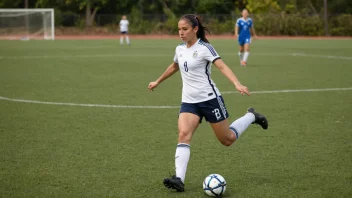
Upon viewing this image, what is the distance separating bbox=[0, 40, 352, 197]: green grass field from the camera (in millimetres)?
6406

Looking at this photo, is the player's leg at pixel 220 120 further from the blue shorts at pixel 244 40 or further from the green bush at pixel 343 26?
the green bush at pixel 343 26

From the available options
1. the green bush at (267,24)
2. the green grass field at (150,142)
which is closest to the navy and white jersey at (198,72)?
the green grass field at (150,142)

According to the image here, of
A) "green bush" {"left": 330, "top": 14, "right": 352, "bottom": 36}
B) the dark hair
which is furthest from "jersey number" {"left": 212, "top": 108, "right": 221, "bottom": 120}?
"green bush" {"left": 330, "top": 14, "right": 352, "bottom": 36}

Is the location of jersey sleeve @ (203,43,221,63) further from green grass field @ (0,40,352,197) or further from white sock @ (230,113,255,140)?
green grass field @ (0,40,352,197)

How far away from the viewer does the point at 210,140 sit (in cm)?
895

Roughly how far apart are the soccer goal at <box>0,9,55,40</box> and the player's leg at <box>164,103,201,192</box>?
37889 mm

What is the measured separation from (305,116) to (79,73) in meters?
10.4

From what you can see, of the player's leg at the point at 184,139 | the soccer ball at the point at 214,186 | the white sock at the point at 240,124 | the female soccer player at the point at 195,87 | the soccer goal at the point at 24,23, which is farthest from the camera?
the soccer goal at the point at 24,23

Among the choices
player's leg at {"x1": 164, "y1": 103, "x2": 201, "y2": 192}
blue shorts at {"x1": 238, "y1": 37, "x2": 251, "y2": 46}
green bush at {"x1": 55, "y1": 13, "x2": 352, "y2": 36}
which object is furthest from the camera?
green bush at {"x1": 55, "y1": 13, "x2": 352, "y2": 36}

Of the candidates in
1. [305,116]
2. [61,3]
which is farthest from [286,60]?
[61,3]

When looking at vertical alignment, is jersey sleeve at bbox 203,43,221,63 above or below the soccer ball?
above

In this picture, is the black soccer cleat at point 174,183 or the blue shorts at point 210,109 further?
the blue shorts at point 210,109

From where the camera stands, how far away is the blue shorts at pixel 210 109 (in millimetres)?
6391

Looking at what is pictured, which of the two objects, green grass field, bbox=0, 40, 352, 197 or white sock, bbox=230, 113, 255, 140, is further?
white sock, bbox=230, 113, 255, 140
